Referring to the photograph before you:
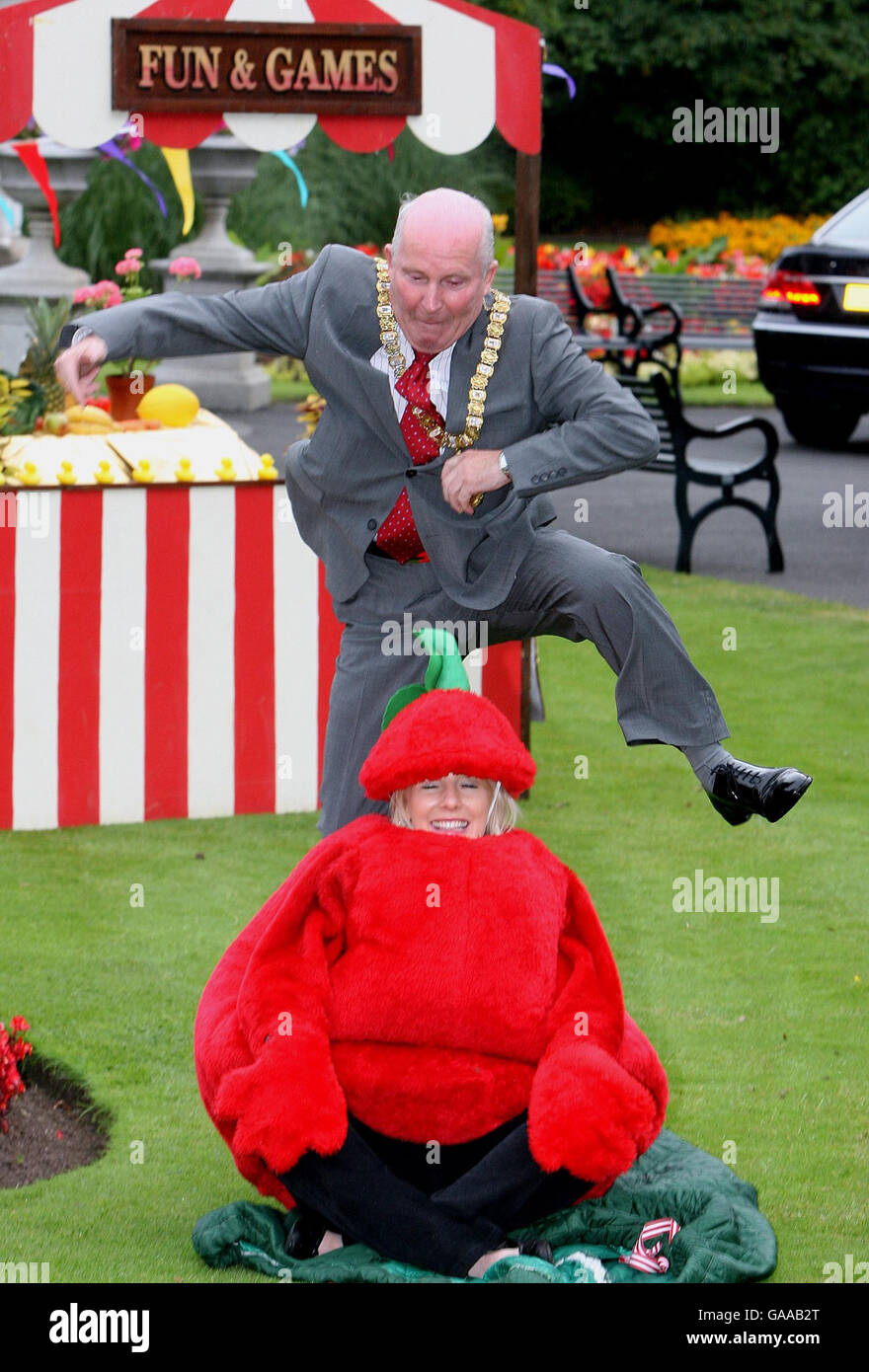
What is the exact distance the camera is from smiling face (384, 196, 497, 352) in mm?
4066

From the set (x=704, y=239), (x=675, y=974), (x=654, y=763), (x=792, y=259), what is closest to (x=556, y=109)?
(x=704, y=239)

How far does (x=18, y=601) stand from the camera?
705cm

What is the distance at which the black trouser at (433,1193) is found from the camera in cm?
390

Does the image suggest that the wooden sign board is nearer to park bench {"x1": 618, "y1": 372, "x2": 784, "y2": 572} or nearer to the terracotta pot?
the terracotta pot

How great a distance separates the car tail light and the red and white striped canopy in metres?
7.78

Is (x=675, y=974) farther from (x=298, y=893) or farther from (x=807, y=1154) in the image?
(x=298, y=893)

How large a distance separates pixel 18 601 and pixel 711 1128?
131 inches

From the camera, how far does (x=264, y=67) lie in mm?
6902

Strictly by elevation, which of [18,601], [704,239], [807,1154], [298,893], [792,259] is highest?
[704,239]

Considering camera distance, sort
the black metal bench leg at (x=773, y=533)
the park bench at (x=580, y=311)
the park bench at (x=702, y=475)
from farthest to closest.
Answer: the park bench at (x=580, y=311)
the black metal bench leg at (x=773, y=533)
the park bench at (x=702, y=475)

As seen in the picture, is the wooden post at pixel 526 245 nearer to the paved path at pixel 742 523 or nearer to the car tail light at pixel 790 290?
the paved path at pixel 742 523

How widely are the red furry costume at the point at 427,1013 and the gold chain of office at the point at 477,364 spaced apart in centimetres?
71

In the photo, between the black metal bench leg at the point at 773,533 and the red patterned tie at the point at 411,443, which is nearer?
the red patterned tie at the point at 411,443

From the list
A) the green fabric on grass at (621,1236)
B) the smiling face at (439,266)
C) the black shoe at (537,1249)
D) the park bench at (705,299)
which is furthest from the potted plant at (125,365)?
the park bench at (705,299)
